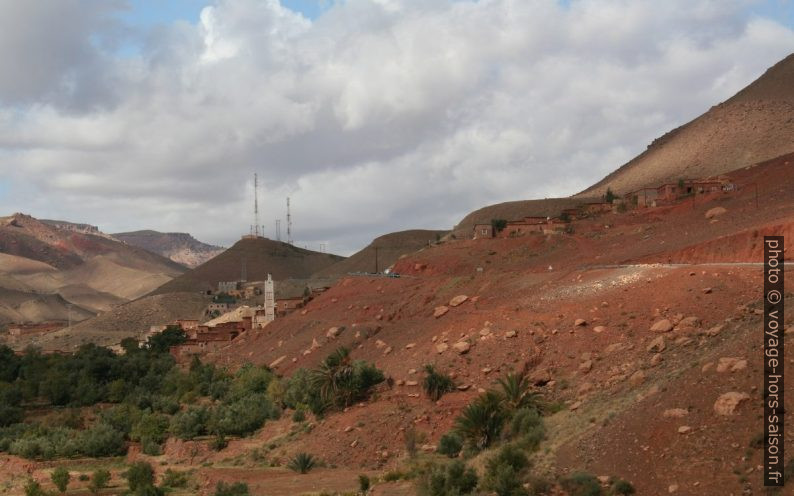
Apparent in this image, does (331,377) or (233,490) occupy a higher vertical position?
(331,377)

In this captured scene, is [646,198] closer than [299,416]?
No

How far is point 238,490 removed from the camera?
2506 centimetres

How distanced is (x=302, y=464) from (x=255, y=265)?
10972 centimetres

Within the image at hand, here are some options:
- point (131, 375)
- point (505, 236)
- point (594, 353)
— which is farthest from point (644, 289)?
point (131, 375)

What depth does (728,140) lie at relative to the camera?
91.4 metres

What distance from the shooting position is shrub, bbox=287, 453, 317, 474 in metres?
28.6

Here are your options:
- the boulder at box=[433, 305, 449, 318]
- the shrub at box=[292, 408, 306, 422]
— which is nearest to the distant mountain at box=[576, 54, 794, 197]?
the boulder at box=[433, 305, 449, 318]

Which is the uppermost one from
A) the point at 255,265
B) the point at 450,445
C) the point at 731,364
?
the point at 255,265

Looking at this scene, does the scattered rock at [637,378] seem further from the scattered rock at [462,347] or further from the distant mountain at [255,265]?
the distant mountain at [255,265]

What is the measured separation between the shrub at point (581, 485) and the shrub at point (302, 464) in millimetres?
10964

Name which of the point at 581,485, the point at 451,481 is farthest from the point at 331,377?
the point at 581,485

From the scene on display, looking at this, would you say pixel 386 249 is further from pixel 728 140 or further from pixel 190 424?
pixel 190 424

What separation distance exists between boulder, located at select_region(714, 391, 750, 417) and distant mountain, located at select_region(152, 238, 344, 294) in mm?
107462

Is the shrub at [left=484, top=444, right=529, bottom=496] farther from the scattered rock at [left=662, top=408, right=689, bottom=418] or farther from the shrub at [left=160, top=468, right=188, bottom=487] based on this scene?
the shrub at [left=160, top=468, right=188, bottom=487]
